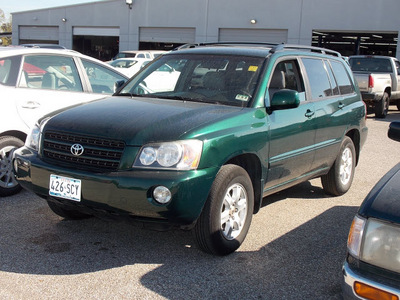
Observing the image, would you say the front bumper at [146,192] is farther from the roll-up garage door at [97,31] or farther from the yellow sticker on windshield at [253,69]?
the roll-up garage door at [97,31]

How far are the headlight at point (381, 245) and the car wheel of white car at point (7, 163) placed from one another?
407 cm

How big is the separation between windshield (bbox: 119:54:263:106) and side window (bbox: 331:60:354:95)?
64.7 inches

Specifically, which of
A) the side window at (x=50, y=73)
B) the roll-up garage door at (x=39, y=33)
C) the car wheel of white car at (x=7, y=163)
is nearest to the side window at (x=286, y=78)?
the side window at (x=50, y=73)

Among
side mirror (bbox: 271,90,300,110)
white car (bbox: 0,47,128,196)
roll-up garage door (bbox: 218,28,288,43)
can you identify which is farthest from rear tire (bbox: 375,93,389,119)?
roll-up garage door (bbox: 218,28,288,43)

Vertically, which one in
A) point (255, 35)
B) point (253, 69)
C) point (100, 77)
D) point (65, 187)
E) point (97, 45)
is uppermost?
point (255, 35)

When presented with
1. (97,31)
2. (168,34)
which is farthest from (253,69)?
(97,31)

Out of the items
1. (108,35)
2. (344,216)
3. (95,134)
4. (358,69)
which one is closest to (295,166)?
(344,216)

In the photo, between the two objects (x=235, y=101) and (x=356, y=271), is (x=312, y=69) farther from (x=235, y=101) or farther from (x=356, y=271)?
(x=356, y=271)

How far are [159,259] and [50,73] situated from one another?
305 centimetres

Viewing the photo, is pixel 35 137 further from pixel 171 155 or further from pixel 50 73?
pixel 50 73

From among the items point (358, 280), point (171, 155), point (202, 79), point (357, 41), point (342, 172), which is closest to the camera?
point (358, 280)

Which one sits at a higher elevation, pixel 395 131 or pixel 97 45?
pixel 97 45

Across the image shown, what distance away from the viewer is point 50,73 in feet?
19.9

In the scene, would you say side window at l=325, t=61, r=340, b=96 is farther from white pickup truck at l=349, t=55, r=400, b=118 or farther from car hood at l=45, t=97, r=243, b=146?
white pickup truck at l=349, t=55, r=400, b=118
